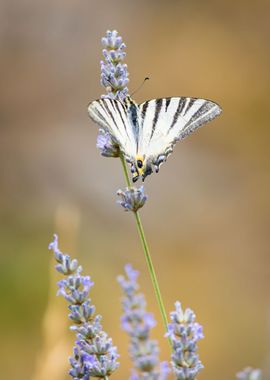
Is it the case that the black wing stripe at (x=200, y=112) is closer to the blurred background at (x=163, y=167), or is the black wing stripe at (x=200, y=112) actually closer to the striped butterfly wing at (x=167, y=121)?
the striped butterfly wing at (x=167, y=121)

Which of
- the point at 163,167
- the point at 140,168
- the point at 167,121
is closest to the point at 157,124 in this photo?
the point at 167,121

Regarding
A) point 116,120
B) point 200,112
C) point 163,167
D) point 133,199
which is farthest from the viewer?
point 163,167

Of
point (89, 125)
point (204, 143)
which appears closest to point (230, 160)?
point (204, 143)

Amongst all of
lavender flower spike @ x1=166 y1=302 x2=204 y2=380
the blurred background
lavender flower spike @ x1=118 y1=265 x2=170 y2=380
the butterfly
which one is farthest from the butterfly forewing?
the blurred background

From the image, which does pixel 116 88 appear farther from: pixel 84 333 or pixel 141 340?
pixel 141 340

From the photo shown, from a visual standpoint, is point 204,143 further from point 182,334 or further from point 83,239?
point 182,334

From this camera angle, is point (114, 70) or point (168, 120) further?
point (168, 120)

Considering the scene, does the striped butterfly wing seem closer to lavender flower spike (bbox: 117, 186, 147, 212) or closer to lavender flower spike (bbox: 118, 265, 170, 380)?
lavender flower spike (bbox: 117, 186, 147, 212)
